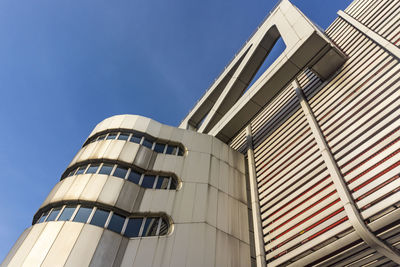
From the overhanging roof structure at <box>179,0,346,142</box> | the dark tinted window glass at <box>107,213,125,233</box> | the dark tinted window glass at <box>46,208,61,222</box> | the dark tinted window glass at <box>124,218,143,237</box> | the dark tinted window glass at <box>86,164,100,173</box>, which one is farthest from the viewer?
the dark tinted window glass at <box>86,164,100,173</box>

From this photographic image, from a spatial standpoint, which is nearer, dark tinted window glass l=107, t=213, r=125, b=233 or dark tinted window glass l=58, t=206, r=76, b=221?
dark tinted window glass l=107, t=213, r=125, b=233

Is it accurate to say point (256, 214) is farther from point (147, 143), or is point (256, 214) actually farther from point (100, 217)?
point (147, 143)

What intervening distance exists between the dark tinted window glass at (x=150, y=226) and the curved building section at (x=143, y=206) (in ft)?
0.19

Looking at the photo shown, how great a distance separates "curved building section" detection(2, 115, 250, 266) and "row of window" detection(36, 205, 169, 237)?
2.2 inches

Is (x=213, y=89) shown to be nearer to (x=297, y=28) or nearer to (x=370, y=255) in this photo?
(x=297, y=28)

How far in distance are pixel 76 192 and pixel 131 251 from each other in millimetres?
5122

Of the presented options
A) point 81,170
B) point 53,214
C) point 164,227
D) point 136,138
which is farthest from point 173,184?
point 53,214

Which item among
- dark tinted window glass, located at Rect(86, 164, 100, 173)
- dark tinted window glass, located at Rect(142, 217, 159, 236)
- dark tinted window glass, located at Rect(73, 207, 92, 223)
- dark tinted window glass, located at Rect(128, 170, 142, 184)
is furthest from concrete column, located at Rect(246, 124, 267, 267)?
dark tinted window glass, located at Rect(86, 164, 100, 173)

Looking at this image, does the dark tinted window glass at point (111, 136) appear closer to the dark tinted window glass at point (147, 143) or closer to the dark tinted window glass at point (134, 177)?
the dark tinted window glass at point (147, 143)

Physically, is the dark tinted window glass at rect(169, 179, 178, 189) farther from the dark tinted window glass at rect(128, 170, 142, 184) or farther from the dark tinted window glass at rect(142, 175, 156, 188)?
the dark tinted window glass at rect(128, 170, 142, 184)

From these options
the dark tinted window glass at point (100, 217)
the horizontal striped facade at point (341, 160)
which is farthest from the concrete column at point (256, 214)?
the dark tinted window glass at point (100, 217)

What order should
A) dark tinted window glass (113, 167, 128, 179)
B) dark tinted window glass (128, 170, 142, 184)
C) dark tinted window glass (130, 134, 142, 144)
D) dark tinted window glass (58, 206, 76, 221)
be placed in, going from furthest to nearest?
dark tinted window glass (130, 134, 142, 144) < dark tinted window glass (128, 170, 142, 184) < dark tinted window glass (113, 167, 128, 179) < dark tinted window glass (58, 206, 76, 221)

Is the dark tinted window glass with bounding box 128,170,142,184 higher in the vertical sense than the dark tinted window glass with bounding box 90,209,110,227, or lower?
higher

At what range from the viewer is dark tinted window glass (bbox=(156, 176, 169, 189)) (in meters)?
→ 16.6
